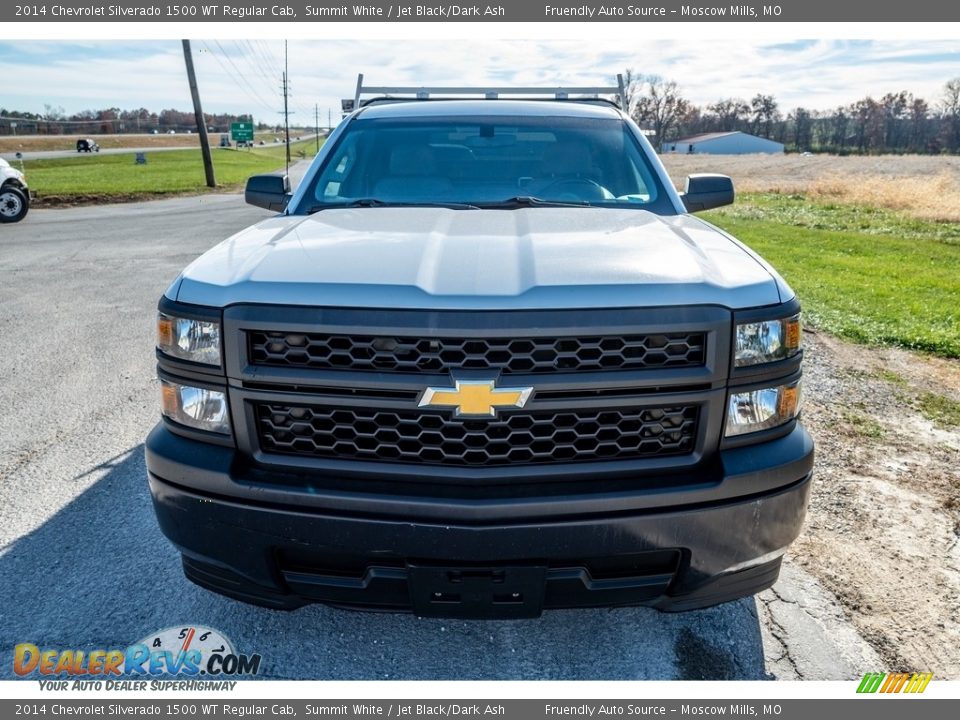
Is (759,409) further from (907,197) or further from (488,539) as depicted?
(907,197)

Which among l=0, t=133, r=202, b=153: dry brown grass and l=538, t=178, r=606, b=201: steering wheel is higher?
l=0, t=133, r=202, b=153: dry brown grass

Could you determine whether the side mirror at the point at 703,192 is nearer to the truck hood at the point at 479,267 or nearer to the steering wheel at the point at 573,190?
the steering wheel at the point at 573,190

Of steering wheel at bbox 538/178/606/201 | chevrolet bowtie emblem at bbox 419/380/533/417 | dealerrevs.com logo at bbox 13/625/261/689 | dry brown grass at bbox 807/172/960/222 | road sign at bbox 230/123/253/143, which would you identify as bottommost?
dealerrevs.com logo at bbox 13/625/261/689

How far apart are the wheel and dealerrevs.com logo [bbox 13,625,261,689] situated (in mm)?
16215

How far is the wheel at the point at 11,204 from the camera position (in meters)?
15.6

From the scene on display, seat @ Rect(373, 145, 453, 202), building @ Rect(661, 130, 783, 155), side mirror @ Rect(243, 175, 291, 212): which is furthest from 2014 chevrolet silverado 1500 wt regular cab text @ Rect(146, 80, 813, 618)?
building @ Rect(661, 130, 783, 155)

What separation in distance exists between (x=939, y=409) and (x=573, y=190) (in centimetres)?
332

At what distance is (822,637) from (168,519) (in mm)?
2372

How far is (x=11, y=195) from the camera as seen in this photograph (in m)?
15.7

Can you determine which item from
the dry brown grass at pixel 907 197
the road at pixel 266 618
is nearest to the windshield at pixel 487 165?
the road at pixel 266 618

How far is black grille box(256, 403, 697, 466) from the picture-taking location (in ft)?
7.11

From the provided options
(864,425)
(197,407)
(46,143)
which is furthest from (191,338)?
(46,143)

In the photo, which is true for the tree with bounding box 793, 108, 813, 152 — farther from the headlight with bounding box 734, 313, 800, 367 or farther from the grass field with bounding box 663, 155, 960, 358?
the headlight with bounding box 734, 313, 800, 367
